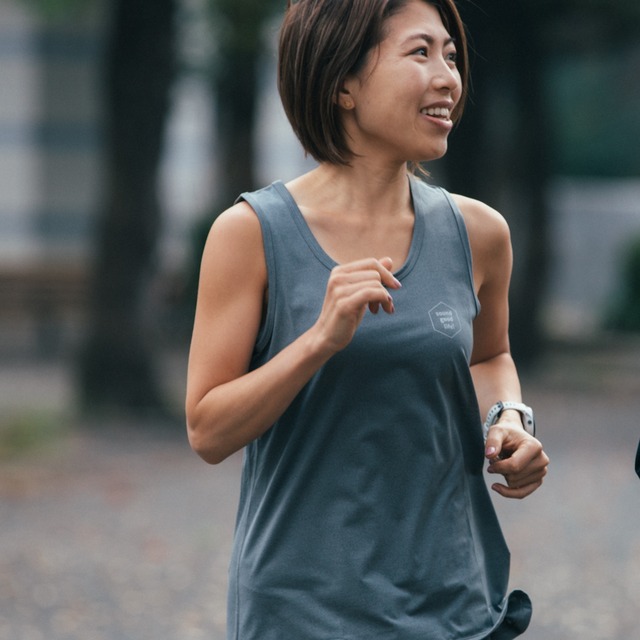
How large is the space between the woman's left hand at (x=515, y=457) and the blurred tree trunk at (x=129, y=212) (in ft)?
28.6

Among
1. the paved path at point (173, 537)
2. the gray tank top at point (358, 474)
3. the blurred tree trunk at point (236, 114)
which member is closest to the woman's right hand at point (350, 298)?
the gray tank top at point (358, 474)

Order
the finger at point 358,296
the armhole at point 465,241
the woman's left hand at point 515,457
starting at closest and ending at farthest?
1. the finger at point 358,296
2. the woman's left hand at point 515,457
3. the armhole at point 465,241

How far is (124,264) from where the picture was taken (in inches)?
449

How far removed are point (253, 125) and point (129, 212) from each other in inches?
285

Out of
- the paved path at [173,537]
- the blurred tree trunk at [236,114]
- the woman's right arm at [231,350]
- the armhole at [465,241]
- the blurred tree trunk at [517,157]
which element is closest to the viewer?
the woman's right arm at [231,350]

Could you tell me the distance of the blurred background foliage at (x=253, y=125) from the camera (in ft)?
37.0

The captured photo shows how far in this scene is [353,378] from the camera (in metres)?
2.50

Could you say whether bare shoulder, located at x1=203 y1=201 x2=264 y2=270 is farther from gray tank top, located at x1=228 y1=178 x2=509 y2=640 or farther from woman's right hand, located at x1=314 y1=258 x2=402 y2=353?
woman's right hand, located at x1=314 y1=258 x2=402 y2=353

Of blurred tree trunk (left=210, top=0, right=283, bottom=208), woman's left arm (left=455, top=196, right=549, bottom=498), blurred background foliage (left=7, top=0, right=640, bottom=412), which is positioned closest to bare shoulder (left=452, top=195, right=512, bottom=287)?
woman's left arm (left=455, top=196, right=549, bottom=498)

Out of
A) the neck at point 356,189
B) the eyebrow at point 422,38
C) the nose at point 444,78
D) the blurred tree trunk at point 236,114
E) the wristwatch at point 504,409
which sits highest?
the eyebrow at point 422,38

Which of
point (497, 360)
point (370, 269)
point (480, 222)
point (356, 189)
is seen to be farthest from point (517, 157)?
point (370, 269)

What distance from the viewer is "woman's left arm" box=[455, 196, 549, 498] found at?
259cm

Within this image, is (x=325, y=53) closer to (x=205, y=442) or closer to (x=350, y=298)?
(x=350, y=298)

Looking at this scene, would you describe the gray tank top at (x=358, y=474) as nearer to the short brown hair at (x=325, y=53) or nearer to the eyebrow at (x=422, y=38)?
the short brown hair at (x=325, y=53)
